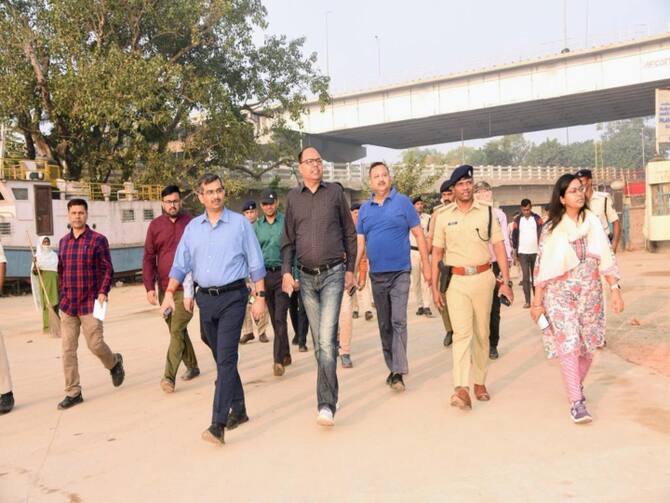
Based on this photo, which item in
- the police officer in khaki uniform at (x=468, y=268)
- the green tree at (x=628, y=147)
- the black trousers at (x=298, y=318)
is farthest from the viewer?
the green tree at (x=628, y=147)

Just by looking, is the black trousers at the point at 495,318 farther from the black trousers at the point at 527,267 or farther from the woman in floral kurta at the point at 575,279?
the black trousers at the point at 527,267

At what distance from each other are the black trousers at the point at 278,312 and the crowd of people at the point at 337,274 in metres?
0.98

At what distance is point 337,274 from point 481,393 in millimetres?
1639

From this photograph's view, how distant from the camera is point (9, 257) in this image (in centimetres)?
2277

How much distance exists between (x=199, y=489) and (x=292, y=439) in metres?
1.07

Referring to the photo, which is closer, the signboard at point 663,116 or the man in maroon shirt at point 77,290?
the man in maroon shirt at point 77,290

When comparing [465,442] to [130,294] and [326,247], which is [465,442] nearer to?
[326,247]

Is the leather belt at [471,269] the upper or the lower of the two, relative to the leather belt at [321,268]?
lower

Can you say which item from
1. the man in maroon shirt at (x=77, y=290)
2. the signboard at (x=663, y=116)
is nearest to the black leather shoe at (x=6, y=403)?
the man in maroon shirt at (x=77, y=290)

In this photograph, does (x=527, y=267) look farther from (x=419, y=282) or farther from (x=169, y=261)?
(x=169, y=261)

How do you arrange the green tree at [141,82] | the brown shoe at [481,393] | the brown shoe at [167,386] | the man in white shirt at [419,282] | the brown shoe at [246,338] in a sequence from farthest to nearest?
the green tree at [141,82]
the man in white shirt at [419,282]
the brown shoe at [246,338]
the brown shoe at [167,386]
the brown shoe at [481,393]

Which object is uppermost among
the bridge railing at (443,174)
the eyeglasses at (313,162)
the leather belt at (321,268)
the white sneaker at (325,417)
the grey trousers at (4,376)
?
the bridge railing at (443,174)

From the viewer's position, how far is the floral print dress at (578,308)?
532cm

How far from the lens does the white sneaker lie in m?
5.31
